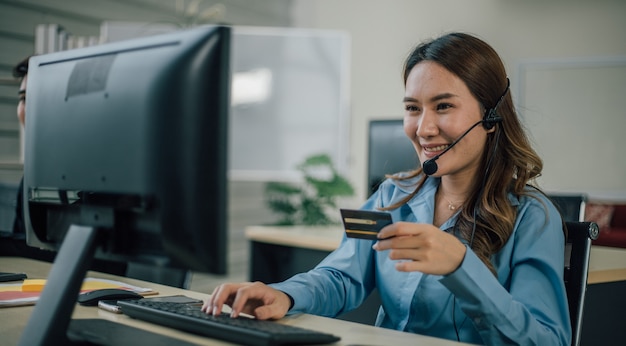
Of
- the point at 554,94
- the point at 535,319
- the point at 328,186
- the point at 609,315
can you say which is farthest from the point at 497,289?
the point at 554,94

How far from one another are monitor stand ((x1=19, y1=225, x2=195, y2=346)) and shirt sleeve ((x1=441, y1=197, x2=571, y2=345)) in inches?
19.6

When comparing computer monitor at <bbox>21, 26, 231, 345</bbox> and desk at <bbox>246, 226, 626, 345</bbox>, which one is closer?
computer monitor at <bbox>21, 26, 231, 345</bbox>

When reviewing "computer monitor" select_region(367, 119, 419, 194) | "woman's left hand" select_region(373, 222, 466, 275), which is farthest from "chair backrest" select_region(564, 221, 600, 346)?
"computer monitor" select_region(367, 119, 419, 194)

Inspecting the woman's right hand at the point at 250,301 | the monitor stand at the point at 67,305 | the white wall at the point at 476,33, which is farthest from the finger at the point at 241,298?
the white wall at the point at 476,33

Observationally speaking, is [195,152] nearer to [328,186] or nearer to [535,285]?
[535,285]

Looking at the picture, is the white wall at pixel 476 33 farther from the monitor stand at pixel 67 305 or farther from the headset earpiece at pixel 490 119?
the monitor stand at pixel 67 305

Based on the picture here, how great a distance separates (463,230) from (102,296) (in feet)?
2.46

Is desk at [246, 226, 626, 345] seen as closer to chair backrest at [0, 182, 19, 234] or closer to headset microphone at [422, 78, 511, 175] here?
headset microphone at [422, 78, 511, 175]

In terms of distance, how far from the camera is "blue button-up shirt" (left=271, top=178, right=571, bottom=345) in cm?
115

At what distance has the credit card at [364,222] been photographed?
39.5 inches

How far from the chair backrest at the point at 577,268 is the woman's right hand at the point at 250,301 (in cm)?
57

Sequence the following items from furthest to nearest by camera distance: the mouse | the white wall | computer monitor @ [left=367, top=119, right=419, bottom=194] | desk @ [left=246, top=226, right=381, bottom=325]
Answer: the white wall, desk @ [left=246, top=226, right=381, bottom=325], computer monitor @ [left=367, top=119, right=419, bottom=194], the mouse

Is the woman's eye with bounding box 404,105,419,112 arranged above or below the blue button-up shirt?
above

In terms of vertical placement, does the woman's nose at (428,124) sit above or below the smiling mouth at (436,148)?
above
